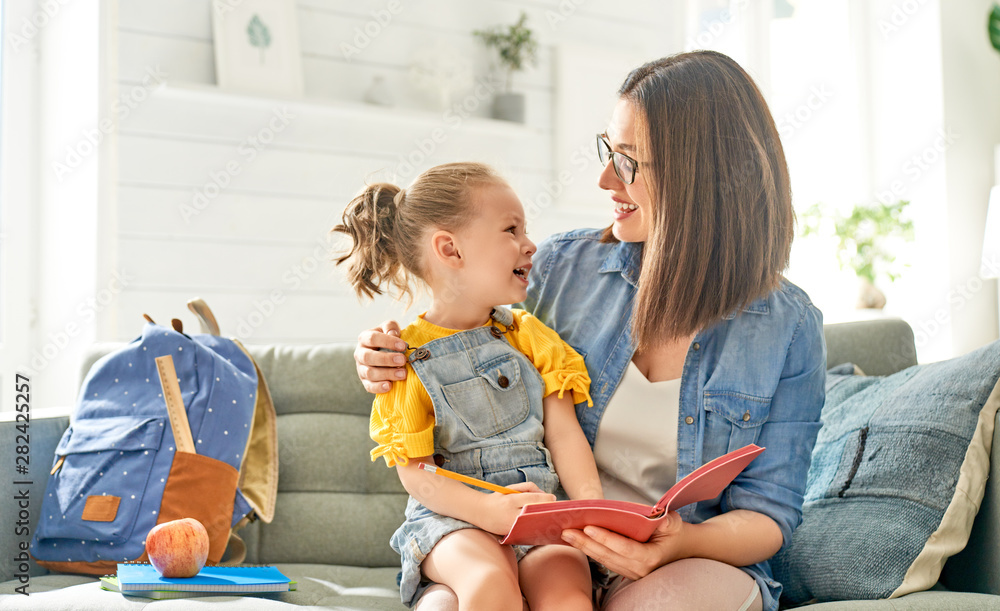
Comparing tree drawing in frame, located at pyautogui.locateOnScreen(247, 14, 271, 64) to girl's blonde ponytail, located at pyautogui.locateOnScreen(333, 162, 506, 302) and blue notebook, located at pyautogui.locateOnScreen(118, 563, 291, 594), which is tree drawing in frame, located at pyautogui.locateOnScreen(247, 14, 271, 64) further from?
blue notebook, located at pyautogui.locateOnScreen(118, 563, 291, 594)

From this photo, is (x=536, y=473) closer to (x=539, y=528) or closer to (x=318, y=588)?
(x=539, y=528)

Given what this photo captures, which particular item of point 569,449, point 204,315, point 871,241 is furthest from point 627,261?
point 871,241

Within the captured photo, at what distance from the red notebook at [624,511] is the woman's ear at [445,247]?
1.58ft

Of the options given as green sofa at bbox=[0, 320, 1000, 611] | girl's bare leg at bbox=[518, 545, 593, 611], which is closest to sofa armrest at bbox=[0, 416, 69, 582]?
green sofa at bbox=[0, 320, 1000, 611]

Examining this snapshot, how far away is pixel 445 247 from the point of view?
1.37 metres

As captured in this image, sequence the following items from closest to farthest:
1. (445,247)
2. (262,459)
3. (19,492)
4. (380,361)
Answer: (380,361) < (445,247) < (19,492) < (262,459)

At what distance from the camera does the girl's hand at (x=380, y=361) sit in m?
1.26

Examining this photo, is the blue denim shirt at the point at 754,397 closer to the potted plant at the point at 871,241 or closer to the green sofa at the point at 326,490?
the green sofa at the point at 326,490

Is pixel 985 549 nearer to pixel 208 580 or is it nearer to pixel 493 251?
pixel 493 251

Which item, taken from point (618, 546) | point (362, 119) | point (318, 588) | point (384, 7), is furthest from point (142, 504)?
point (384, 7)

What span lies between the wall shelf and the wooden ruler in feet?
4.89

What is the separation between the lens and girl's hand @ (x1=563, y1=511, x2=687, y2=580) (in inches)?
42.6

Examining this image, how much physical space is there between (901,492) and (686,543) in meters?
0.44

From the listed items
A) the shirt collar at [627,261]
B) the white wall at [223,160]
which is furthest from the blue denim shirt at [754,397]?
the white wall at [223,160]
